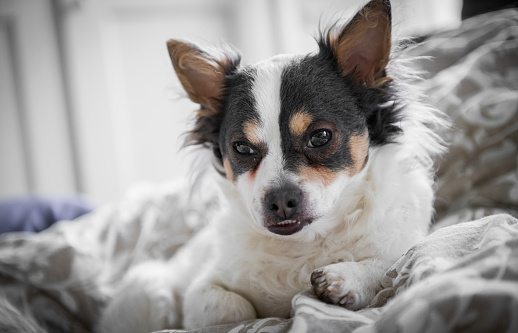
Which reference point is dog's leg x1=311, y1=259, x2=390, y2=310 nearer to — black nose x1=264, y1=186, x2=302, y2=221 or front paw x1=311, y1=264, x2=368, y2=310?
front paw x1=311, y1=264, x2=368, y2=310

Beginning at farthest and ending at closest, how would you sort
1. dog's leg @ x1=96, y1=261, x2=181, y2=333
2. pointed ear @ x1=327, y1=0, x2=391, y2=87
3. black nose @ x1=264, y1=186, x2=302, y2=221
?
dog's leg @ x1=96, y1=261, x2=181, y2=333
pointed ear @ x1=327, y1=0, x2=391, y2=87
black nose @ x1=264, y1=186, x2=302, y2=221

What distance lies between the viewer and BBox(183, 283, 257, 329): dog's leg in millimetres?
1221

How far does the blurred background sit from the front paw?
9.30ft

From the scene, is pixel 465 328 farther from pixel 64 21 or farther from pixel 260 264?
pixel 64 21

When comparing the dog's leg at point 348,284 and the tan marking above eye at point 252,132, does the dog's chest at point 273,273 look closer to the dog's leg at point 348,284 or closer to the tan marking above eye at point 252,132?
the dog's leg at point 348,284

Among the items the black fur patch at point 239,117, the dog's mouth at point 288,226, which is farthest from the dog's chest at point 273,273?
the black fur patch at point 239,117

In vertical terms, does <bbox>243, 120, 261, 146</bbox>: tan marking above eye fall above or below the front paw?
above

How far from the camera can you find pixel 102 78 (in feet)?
12.4

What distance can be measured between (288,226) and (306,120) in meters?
0.32

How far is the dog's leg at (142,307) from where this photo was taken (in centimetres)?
160

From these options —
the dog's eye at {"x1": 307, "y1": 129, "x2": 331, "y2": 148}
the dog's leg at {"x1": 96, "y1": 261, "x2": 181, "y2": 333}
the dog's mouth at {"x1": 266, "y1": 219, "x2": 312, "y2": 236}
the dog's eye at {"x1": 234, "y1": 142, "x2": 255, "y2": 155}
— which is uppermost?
the dog's eye at {"x1": 307, "y1": 129, "x2": 331, "y2": 148}

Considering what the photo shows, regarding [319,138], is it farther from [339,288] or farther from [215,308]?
[215,308]

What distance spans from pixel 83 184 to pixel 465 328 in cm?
375

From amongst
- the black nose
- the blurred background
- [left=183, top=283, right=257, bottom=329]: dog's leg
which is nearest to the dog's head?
the black nose
